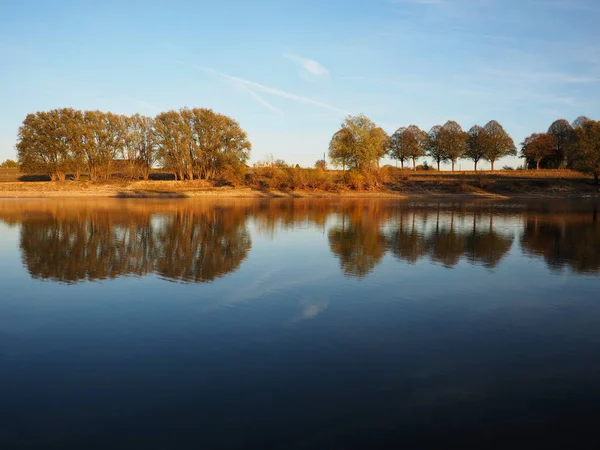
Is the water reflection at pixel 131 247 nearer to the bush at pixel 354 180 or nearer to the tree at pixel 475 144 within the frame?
the bush at pixel 354 180

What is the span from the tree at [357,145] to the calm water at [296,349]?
60892 mm

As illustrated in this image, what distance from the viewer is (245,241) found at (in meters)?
26.5

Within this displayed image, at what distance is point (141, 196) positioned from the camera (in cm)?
7606

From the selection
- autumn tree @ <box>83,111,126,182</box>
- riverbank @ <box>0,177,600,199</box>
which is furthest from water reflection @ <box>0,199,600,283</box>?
autumn tree @ <box>83,111,126,182</box>

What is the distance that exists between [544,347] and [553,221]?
31.4 meters

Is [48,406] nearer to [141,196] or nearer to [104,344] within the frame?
[104,344]

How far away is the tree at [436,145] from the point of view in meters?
106

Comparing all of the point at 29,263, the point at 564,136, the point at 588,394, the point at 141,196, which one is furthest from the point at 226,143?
the point at 588,394

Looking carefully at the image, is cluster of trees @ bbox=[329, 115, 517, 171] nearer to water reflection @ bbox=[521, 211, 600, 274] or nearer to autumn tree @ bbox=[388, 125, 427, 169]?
autumn tree @ bbox=[388, 125, 427, 169]

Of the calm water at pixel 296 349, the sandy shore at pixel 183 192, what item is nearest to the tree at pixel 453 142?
the sandy shore at pixel 183 192

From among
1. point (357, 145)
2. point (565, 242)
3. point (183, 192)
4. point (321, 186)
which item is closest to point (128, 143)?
point (183, 192)

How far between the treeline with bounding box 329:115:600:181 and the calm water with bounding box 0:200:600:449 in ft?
204

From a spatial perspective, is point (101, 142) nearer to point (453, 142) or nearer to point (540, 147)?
point (453, 142)

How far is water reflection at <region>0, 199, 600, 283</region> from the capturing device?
63.8 ft
